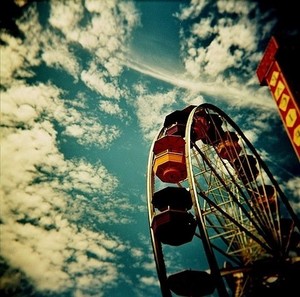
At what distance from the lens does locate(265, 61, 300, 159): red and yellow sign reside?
470 cm

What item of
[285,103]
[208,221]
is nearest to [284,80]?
[285,103]

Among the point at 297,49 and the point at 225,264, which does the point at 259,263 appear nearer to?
the point at 225,264

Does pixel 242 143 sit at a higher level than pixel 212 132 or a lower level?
lower

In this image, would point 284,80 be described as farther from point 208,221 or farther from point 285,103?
point 208,221

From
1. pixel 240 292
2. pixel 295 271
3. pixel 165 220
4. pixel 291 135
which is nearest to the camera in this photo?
pixel 291 135

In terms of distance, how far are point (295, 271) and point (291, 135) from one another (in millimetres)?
6187

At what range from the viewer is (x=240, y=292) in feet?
31.8

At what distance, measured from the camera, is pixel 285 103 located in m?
5.03

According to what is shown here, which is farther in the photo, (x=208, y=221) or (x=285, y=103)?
(x=208, y=221)

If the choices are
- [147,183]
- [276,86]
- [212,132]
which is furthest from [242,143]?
[276,86]

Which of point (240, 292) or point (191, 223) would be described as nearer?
point (191, 223)

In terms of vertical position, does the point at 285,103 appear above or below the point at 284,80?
below

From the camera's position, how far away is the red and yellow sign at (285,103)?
470 centimetres

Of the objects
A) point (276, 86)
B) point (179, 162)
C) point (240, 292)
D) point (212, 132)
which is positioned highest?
point (212, 132)
